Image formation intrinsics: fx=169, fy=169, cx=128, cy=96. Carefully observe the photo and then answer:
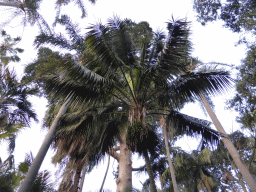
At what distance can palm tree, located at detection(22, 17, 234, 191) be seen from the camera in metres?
4.52

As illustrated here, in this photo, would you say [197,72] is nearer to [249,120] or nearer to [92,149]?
[92,149]

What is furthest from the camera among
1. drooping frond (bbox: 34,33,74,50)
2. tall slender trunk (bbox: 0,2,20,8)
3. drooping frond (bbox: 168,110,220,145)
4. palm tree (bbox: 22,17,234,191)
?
tall slender trunk (bbox: 0,2,20,8)

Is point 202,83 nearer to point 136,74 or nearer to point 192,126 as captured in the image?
point 192,126

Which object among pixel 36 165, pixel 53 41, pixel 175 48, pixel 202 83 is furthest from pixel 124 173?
pixel 53 41

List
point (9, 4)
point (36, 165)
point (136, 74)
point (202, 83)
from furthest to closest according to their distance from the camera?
1. point (9, 4)
2. point (136, 74)
3. point (202, 83)
4. point (36, 165)

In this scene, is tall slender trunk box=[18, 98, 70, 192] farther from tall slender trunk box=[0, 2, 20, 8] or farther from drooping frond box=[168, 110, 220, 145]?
tall slender trunk box=[0, 2, 20, 8]

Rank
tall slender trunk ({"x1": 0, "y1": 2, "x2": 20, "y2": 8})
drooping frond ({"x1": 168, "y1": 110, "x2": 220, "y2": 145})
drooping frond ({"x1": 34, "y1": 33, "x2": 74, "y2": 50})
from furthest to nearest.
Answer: tall slender trunk ({"x1": 0, "y1": 2, "x2": 20, "y2": 8})
drooping frond ({"x1": 34, "y1": 33, "x2": 74, "y2": 50})
drooping frond ({"x1": 168, "y1": 110, "x2": 220, "y2": 145})

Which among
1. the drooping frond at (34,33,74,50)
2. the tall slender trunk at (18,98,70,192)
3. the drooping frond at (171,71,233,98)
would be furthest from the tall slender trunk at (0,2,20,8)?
the drooping frond at (171,71,233,98)

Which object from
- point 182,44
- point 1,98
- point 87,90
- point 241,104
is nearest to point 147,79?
point 182,44

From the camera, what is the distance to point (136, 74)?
18.0ft

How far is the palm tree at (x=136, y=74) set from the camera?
452 centimetres

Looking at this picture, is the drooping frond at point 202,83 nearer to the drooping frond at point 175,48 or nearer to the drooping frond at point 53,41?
the drooping frond at point 175,48

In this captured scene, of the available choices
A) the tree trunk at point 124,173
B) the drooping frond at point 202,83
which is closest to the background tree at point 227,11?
the drooping frond at point 202,83

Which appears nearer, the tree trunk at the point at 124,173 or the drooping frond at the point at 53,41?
the tree trunk at the point at 124,173
